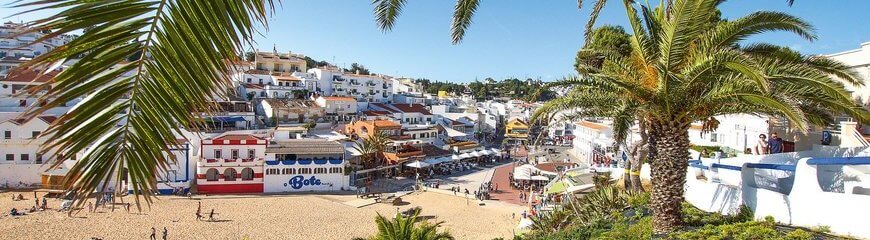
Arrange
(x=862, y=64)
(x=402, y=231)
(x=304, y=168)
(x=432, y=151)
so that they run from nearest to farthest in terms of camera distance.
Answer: (x=402, y=231) < (x=862, y=64) < (x=304, y=168) < (x=432, y=151)

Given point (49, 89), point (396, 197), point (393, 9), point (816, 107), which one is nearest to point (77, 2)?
point (49, 89)

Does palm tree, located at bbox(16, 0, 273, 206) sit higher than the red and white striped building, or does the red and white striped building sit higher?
palm tree, located at bbox(16, 0, 273, 206)

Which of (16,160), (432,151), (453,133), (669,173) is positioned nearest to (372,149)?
(432,151)

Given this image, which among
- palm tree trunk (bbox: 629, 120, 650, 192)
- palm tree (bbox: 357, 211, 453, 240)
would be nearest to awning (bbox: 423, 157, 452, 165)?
palm tree trunk (bbox: 629, 120, 650, 192)

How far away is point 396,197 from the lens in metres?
30.0

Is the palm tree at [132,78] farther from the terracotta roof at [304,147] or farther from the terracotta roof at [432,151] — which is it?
the terracotta roof at [432,151]

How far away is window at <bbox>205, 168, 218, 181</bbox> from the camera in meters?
30.9

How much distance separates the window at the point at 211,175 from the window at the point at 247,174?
165cm

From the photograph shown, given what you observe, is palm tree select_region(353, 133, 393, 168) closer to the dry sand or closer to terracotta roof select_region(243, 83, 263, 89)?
the dry sand

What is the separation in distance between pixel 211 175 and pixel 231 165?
1504 mm

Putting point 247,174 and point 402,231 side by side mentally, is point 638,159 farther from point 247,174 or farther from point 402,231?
point 247,174

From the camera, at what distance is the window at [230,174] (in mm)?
31047

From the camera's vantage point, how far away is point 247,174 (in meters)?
31.6

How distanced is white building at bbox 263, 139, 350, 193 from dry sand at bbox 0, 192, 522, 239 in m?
2.15
